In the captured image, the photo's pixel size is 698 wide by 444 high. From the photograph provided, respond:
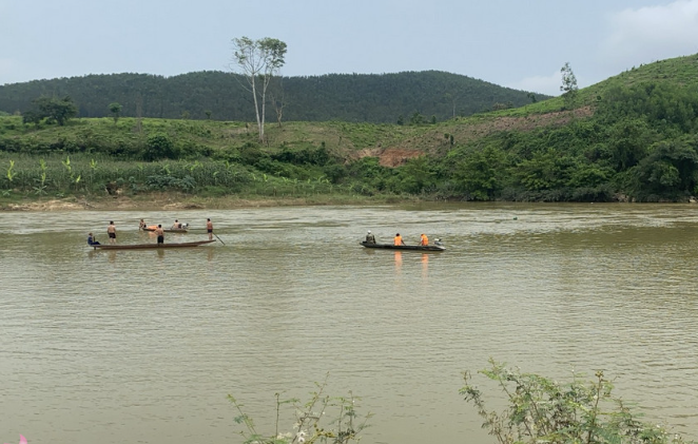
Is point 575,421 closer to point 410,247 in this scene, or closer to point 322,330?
point 322,330

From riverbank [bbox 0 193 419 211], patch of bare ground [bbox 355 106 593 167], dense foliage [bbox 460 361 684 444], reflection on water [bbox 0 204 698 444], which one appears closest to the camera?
dense foliage [bbox 460 361 684 444]

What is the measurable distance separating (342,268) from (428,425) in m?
12.3

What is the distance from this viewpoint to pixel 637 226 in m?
31.1

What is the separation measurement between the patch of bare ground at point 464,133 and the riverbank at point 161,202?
20752 mm

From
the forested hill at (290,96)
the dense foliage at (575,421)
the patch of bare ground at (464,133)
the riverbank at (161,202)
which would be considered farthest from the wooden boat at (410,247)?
the forested hill at (290,96)

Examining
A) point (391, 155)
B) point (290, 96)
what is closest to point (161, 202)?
point (391, 155)

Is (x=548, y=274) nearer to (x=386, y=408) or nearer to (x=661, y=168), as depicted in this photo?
(x=386, y=408)

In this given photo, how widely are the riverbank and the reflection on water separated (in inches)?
851

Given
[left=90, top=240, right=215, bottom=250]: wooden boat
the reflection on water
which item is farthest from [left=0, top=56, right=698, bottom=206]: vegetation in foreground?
the reflection on water

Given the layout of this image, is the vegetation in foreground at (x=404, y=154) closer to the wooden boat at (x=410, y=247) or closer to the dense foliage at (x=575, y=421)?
the wooden boat at (x=410, y=247)

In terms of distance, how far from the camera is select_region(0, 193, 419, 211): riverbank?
147ft

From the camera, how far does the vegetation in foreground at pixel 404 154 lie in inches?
1959

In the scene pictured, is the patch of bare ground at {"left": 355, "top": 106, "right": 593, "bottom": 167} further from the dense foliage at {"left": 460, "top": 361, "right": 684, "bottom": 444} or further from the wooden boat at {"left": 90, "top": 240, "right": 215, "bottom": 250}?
the dense foliage at {"left": 460, "top": 361, "right": 684, "bottom": 444}

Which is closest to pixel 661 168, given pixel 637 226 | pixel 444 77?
pixel 637 226
